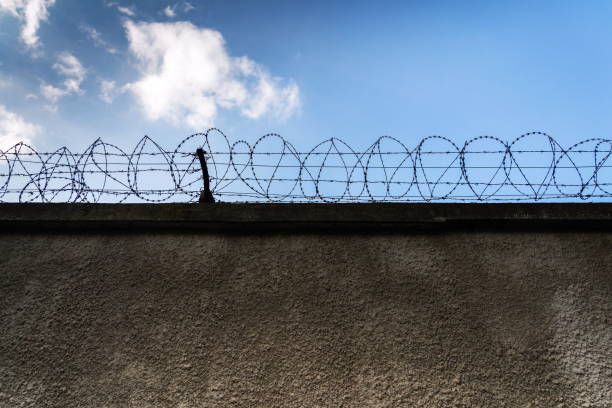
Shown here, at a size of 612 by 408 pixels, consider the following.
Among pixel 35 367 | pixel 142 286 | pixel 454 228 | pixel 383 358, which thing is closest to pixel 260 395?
pixel 383 358

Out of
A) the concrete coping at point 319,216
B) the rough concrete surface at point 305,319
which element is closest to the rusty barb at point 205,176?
the concrete coping at point 319,216

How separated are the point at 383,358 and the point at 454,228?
3.26 ft

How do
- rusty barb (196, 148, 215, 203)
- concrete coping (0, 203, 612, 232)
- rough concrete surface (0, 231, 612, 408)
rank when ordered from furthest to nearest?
rusty barb (196, 148, 215, 203) → concrete coping (0, 203, 612, 232) → rough concrete surface (0, 231, 612, 408)

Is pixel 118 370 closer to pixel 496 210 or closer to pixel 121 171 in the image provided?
pixel 121 171

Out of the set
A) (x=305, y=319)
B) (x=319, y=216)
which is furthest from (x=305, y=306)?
(x=319, y=216)

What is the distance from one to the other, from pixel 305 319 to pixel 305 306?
0.08 metres

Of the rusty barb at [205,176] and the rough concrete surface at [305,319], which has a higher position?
the rusty barb at [205,176]

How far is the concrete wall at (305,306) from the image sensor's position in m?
2.09

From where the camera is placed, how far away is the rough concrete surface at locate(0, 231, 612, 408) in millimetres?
2088

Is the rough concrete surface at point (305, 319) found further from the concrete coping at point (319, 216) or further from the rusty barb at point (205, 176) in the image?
the rusty barb at point (205, 176)

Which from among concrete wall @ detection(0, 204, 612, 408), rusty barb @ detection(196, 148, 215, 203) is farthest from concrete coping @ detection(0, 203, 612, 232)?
rusty barb @ detection(196, 148, 215, 203)

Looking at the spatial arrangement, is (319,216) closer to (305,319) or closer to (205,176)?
(305,319)

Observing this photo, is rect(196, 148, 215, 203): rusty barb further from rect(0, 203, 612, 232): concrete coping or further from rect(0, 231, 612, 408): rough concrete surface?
rect(0, 231, 612, 408): rough concrete surface

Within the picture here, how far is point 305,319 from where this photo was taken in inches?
90.6
